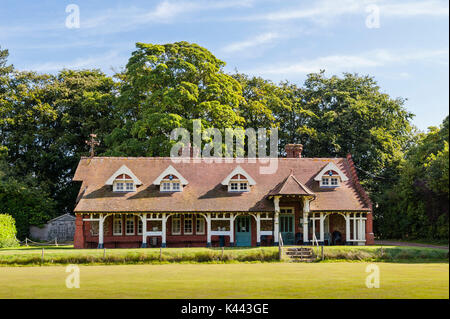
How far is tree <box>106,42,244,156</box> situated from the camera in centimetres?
3772

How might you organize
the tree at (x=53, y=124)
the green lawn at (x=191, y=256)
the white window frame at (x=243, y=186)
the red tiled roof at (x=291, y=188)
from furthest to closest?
the tree at (x=53, y=124)
the white window frame at (x=243, y=186)
the red tiled roof at (x=291, y=188)
the green lawn at (x=191, y=256)

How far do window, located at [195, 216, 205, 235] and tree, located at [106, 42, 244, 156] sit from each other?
7.13 m

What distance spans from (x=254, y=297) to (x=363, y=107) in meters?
32.1

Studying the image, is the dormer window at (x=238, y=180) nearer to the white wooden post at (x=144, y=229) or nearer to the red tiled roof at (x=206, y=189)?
the red tiled roof at (x=206, y=189)

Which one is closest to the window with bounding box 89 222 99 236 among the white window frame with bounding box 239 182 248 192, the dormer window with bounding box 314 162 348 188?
the white window frame with bounding box 239 182 248 192

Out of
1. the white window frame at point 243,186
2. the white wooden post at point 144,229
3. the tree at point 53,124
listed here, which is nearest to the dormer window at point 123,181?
the white wooden post at point 144,229

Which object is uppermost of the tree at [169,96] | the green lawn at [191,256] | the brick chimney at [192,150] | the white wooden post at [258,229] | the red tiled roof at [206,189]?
the tree at [169,96]

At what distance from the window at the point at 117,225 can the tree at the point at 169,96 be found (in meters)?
7.38

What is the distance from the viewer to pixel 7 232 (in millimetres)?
34312

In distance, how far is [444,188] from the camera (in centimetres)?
779

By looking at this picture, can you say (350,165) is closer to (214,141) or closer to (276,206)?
(276,206)

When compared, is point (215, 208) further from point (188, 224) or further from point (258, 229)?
point (258, 229)

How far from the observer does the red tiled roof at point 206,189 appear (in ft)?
101
